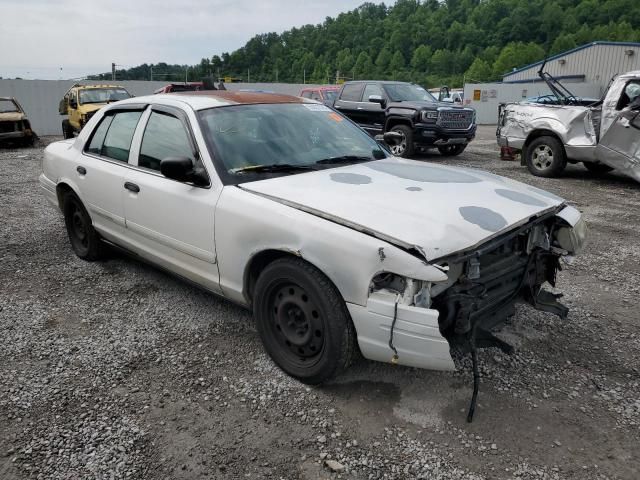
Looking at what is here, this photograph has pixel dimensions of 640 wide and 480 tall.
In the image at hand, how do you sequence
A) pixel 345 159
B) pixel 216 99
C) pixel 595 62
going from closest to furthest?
pixel 345 159 → pixel 216 99 → pixel 595 62

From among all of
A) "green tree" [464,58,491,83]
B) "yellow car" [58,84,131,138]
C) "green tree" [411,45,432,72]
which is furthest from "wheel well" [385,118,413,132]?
"green tree" [411,45,432,72]

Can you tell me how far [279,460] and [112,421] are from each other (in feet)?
3.11

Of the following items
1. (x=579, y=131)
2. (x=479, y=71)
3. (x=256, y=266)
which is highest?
(x=479, y=71)

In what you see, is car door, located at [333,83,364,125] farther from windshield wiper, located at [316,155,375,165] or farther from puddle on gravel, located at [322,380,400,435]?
puddle on gravel, located at [322,380,400,435]

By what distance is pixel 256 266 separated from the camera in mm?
3154

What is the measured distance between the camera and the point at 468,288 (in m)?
2.73

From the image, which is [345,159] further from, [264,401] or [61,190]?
[61,190]

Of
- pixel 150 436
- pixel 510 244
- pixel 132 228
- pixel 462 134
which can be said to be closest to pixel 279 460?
pixel 150 436

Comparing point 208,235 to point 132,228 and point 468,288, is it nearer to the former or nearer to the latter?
point 132,228

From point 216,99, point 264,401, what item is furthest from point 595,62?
point 264,401

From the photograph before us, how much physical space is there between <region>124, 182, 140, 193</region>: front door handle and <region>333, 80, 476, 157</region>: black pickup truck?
26.3 ft

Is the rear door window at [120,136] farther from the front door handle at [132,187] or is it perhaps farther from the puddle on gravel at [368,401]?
the puddle on gravel at [368,401]

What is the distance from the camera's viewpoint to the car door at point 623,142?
321 inches

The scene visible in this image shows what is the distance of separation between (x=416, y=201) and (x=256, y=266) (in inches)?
40.4
